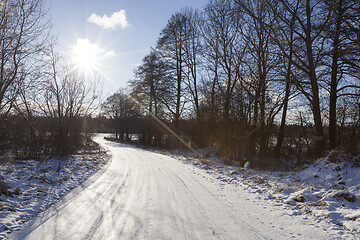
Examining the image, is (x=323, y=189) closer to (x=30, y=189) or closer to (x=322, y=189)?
(x=322, y=189)

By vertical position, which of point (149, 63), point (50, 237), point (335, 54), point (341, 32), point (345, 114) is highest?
point (149, 63)

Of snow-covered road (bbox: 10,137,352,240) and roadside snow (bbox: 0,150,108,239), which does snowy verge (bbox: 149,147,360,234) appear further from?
roadside snow (bbox: 0,150,108,239)

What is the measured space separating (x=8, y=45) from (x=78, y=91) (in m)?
7.54

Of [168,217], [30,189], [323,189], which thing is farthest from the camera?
[323,189]

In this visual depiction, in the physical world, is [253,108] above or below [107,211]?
above

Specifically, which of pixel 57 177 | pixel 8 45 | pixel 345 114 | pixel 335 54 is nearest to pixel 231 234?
pixel 57 177

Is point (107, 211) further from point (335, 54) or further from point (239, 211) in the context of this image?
point (335, 54)

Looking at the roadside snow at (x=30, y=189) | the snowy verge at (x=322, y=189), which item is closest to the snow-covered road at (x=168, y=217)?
the roadside snow at (x=30, y=189)

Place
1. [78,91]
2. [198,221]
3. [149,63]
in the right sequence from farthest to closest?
[149,63], [78,91], [198,221]

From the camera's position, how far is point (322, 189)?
652 centimetres

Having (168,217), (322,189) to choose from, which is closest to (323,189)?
(322,189)

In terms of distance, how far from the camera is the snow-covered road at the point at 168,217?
3809 millimetres

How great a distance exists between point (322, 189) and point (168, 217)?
15.9 ft

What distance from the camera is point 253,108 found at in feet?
54.7
